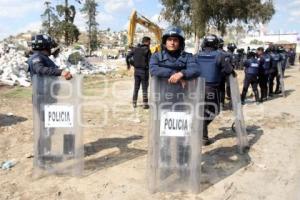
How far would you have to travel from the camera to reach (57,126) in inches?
229

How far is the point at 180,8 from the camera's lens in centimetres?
3222

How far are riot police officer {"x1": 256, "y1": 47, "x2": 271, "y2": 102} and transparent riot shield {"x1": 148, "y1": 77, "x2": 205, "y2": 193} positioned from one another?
8858 mm

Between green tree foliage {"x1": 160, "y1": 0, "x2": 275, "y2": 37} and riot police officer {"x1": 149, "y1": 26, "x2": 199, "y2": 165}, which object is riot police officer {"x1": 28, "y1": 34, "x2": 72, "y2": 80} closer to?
riot police officer {"x1": 149, "y1": 26, "x2": 199, "y2": 165}

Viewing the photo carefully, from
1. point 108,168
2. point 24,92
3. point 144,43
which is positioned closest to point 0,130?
point 108,168

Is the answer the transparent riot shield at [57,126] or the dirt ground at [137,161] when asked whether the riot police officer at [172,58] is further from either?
the dirt ground at [137,161]

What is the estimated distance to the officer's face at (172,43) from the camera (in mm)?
5449

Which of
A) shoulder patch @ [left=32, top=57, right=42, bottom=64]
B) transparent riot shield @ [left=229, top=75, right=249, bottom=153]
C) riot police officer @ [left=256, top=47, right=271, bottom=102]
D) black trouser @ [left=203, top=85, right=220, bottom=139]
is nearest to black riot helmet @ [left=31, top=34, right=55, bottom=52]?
shoulder patch @ [left=32, top=57, right=42, bottom=64]

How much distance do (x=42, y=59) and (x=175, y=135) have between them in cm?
210

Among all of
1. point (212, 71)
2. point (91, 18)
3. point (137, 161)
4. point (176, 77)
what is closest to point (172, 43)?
point (176, 77)

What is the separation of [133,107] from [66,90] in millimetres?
6174

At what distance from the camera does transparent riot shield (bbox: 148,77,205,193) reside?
5203 mm

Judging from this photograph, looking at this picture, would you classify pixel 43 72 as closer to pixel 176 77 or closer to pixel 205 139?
pixel 176 77

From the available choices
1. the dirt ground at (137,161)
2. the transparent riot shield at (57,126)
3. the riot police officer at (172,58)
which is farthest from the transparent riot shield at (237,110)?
the transparent riot shield at (57,126)

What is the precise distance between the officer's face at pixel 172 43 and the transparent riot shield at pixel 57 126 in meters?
1.23
